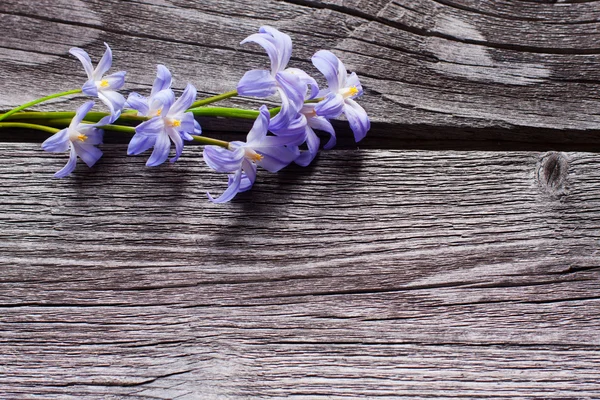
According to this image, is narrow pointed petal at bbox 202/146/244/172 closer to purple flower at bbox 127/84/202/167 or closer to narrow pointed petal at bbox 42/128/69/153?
purple flower at bbox 127/84/202/167

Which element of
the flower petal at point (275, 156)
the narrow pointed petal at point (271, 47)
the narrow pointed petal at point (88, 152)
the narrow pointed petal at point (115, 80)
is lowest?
the flower petal at point (275, 156)

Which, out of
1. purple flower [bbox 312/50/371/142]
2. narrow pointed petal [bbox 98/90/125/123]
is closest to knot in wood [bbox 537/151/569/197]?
purple flower [bbox 312/50/371/142]

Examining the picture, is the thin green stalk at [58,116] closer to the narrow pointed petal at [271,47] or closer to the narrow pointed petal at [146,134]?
the narrow pointed petal at [146,134]

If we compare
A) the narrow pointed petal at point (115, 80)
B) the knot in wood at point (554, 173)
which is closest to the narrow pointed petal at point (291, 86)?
the narrow pointed petal at point (115, 80)

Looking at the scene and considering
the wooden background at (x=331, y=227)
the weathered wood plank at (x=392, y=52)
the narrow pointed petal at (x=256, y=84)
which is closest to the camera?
the narrow pointed petal at (x=256, y=84)

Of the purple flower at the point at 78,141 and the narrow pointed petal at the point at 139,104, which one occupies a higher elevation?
the narrow pointed petal at the point at 139,104

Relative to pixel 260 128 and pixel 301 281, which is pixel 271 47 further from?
pixel 301 281

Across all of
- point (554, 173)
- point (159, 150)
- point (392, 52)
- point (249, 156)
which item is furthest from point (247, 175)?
point (554, 173)

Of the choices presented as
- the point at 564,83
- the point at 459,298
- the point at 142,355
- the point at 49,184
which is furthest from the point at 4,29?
the point at 564,83
